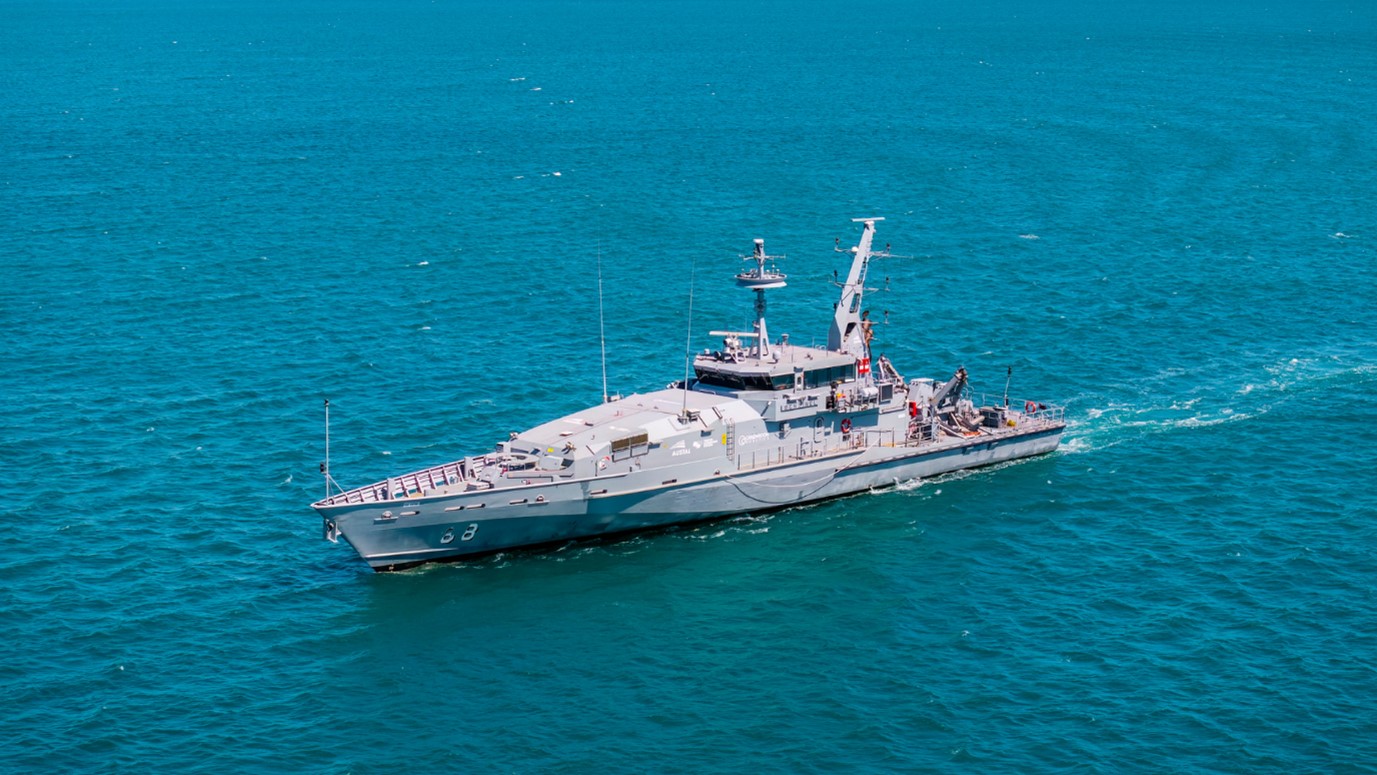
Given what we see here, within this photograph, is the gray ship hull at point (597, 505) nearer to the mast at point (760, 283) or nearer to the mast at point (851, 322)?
the mast at point (851, 322)

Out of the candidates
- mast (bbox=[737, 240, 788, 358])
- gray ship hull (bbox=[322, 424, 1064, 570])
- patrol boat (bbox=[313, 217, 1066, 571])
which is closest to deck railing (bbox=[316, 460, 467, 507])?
patrol boat (bbox=[313, 217, 1066, 571])

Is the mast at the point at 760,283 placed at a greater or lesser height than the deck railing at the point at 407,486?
greater

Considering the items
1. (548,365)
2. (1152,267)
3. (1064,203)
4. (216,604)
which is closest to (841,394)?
(548,365)

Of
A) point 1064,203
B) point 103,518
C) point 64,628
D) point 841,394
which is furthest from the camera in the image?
point 1064,203

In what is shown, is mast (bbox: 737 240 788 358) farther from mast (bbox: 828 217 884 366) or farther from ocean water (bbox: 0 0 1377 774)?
ocean water (bbox: 0 0 1377 774)

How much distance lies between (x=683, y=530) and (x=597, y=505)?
5697mm

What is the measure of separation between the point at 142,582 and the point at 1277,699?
51.6m

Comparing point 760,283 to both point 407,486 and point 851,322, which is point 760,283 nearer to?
point 851,322

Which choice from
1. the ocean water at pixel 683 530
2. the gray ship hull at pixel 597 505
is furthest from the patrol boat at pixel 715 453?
the ocean water at pixel 683 530

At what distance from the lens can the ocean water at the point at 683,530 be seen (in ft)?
210

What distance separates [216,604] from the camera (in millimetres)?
73500

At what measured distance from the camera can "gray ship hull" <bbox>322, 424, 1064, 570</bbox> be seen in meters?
77.0

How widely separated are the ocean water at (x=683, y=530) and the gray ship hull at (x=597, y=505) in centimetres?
139

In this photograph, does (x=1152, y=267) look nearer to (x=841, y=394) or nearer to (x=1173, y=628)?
(x=841, y=394)
